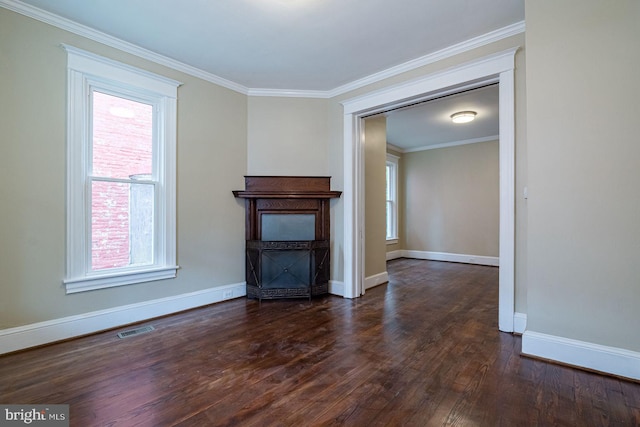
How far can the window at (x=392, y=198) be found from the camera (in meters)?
7.56

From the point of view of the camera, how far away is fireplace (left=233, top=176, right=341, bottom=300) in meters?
3.81

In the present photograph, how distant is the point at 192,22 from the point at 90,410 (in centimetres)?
295

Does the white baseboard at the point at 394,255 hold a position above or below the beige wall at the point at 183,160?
below

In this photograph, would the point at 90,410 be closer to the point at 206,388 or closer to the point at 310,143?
the point at 206,388

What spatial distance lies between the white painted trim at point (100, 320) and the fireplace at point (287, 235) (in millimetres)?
538

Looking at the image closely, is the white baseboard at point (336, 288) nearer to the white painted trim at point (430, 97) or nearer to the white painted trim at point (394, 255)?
the white painted trim at point (430, 97)

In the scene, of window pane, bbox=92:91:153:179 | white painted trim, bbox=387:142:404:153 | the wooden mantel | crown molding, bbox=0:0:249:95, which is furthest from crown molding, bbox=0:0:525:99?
white painted trim, bbox=387:142:404:153

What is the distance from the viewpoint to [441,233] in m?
7.23

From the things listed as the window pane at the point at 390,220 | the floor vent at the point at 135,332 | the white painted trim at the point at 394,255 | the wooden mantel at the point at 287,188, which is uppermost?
the wooden mantel at the point at 287,188

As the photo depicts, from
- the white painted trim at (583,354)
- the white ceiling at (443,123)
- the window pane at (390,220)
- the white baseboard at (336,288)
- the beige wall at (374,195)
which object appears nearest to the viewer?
the white painted trim at (583,354)

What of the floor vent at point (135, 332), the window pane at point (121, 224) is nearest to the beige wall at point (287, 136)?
Answer: the window pane at point (121, 224)

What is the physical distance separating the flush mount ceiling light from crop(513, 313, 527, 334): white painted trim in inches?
137

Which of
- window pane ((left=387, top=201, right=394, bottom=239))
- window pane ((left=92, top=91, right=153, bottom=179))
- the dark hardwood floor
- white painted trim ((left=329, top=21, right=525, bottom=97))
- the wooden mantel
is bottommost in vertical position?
the dark hardwood floor

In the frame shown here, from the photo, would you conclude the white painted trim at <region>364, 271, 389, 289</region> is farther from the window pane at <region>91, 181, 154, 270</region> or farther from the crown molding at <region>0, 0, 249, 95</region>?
the crown molding at <region>0, 0, 249, 95</region>
